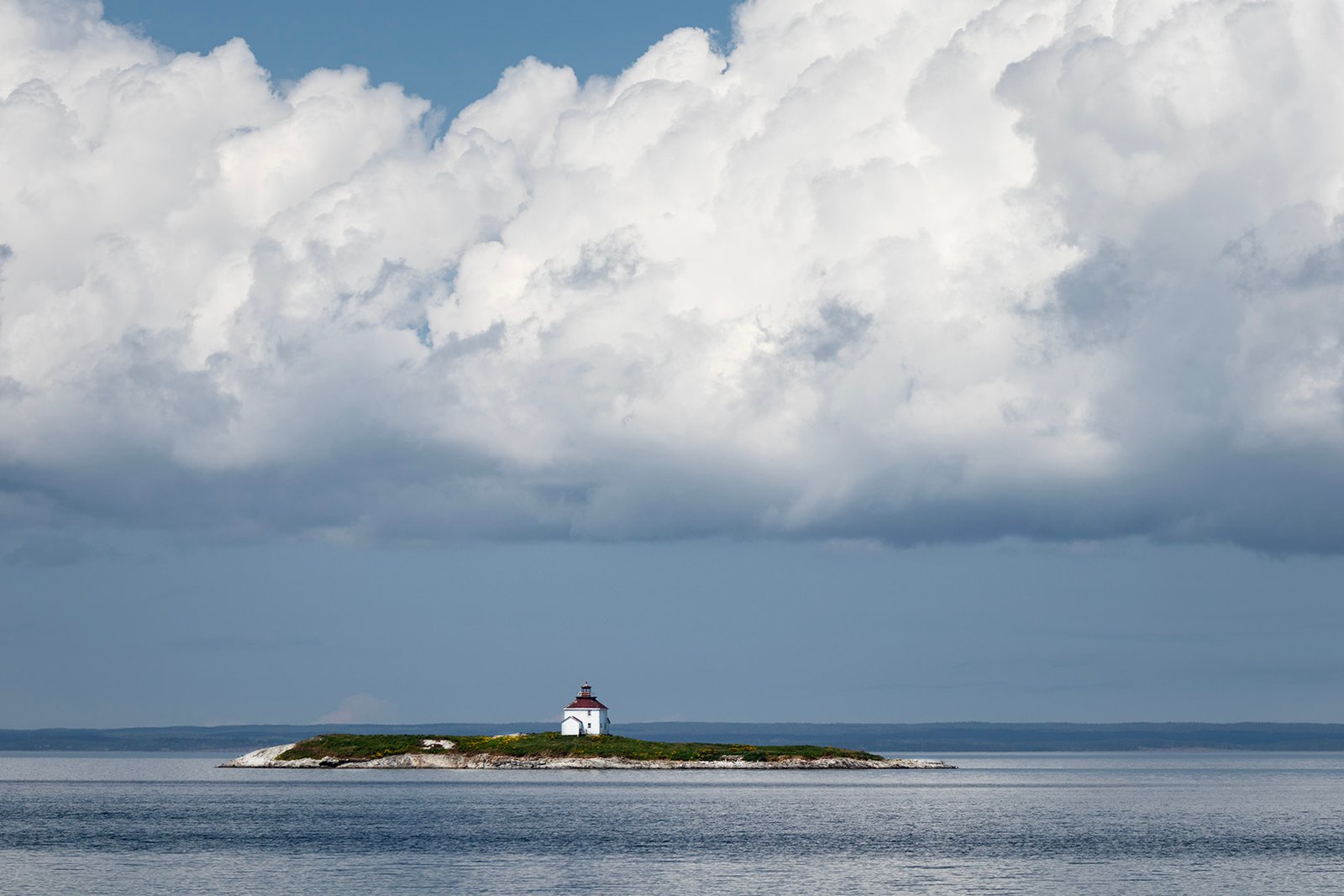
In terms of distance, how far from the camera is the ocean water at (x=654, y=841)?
259ft

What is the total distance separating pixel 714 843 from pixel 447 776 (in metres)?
100

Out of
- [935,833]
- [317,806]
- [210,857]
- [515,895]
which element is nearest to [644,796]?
[317,806]

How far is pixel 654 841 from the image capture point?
98.7m

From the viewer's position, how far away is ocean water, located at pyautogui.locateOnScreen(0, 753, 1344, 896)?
79.0 m

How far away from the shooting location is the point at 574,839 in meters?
99.5

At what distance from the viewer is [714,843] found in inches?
3853

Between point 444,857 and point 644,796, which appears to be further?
point 644,796

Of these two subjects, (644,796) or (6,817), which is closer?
(6,817)

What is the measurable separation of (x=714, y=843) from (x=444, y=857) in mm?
17454

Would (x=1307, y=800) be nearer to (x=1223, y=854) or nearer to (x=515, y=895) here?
(x=1223, y=854)

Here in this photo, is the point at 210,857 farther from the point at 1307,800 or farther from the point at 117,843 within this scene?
the point at 1307,800

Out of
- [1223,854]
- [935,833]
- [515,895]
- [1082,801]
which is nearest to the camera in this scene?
[515,895]

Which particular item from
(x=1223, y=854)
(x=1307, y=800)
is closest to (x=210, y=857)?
(x=1223, y=854)

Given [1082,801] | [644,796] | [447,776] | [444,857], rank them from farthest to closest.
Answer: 1. [447,776]
2. [1082,801]
3. [644,796]
4. [444,857]
